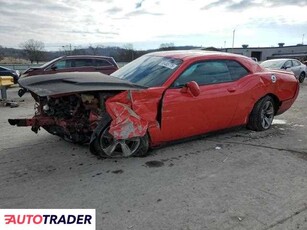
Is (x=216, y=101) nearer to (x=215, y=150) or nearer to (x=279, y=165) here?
(x=215, y=150)

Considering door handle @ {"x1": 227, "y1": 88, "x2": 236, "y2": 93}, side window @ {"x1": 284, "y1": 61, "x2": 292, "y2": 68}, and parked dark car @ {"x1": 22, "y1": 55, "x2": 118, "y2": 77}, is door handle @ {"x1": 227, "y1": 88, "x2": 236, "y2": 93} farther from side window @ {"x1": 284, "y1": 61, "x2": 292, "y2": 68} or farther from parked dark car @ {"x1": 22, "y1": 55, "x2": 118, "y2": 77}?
side window @ {"x1": 284, "y1": 61, "x2": 292, "y2": 68}

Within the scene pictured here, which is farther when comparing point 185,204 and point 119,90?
point 119,90

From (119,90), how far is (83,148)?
4.44ft

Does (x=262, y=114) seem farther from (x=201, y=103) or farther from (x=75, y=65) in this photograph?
(x=75, y=65)

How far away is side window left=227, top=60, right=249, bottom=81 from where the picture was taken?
5.84 meters

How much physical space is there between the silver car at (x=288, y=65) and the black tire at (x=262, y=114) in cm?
1010

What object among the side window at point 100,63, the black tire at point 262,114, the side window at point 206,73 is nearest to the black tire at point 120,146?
the side window at point 206,73

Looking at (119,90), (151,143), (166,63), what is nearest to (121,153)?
(151,143)

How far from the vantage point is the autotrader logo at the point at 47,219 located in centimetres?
305

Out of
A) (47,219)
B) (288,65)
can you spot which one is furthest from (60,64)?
(47,219)

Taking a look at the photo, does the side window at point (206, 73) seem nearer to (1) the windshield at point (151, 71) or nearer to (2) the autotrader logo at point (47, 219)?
(1) the windshield at point (151, 71)

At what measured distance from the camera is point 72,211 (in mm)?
3277

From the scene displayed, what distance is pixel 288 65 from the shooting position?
17219mm

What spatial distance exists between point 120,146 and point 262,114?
310 cm
